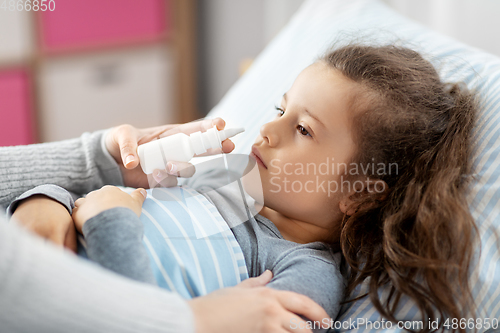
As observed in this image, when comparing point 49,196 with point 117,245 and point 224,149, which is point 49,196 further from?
point 224,149

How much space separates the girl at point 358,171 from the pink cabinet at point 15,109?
1436mm

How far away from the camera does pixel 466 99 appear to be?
74 centimetres

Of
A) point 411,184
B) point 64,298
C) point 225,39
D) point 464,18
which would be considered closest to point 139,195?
point 64,298

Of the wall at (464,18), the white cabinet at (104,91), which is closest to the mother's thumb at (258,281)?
the wall at (464,18)

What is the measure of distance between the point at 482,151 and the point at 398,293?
0.89ft

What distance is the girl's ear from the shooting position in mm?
720

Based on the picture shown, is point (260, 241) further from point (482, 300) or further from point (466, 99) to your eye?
point (466, 99)

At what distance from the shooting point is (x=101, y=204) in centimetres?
59

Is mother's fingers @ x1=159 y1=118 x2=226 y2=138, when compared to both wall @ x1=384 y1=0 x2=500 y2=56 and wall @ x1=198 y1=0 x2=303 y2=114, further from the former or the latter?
wall @ x1=198 y1=0 x2=303 y2=114

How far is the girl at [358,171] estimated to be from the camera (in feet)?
2.09

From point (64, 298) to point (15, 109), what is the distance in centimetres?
173

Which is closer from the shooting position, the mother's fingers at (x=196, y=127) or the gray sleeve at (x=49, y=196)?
the gray sleeve at (x=49, y=196)

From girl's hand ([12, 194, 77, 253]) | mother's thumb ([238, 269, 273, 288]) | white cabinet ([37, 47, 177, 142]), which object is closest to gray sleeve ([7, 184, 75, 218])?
girl's hand ([12, 194, 77, 253])

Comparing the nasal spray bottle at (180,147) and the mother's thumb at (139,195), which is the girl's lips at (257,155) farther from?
the mother's thumb at (139,195)
